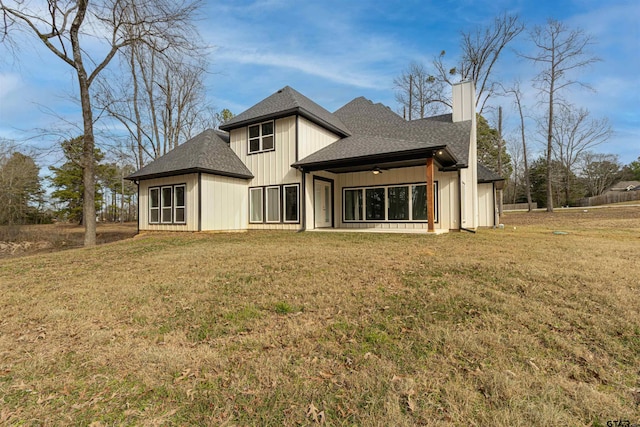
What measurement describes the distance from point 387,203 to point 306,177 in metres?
3.65

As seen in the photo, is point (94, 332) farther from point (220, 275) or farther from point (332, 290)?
point (332, 290)

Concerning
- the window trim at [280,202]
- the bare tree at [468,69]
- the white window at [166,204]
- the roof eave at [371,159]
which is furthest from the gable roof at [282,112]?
the bare tree at [468,69]

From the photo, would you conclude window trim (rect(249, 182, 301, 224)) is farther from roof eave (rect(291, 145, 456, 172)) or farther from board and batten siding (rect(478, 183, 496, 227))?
board and batten siding (rect(478, 183, 496, 227))

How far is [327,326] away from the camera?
3305 millimetres

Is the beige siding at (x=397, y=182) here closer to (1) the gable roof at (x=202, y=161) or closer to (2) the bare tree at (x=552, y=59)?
(1) the gable roof at (x=202, y=161)

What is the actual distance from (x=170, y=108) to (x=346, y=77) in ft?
47.0

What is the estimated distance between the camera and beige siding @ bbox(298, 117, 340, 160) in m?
12.3

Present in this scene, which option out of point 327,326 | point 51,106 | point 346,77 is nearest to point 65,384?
point 327,326

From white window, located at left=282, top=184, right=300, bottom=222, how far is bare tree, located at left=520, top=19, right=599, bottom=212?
20.2m

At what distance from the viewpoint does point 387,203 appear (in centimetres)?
1259

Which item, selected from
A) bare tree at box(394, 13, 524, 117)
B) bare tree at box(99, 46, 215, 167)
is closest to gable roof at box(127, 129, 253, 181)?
bare tree at box(99, 46, 215, 167)

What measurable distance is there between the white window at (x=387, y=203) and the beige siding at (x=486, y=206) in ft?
17.1

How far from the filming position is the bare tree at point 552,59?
70.5ft

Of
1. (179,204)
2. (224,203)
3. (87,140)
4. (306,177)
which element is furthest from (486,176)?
(87,140)
